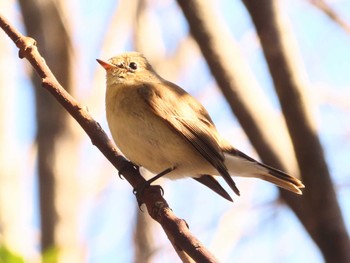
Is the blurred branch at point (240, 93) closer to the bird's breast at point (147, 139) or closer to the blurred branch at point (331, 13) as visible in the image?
the bird's breast at point (147, 139)

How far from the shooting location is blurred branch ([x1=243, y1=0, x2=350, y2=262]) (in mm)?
3217

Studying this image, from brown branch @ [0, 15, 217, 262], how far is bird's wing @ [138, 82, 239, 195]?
2.78ft

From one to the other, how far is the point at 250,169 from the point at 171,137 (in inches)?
19.6

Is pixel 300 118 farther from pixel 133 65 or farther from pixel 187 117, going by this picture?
pixel 133 65

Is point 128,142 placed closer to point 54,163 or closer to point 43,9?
point 54,163

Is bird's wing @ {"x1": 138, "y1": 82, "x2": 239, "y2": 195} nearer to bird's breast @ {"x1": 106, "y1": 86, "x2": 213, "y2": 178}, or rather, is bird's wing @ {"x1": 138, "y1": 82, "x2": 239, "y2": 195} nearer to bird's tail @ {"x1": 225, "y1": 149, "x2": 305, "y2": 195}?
bird's breast @ {"x1": 106, "y1": 86, "x2": 213, "y2": 178}

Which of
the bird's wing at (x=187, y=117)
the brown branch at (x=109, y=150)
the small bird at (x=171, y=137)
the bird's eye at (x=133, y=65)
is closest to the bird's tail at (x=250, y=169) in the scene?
the small bird at (x=171, y=137)

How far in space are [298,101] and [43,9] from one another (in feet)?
7.28

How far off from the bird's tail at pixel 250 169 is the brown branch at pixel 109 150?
103cm

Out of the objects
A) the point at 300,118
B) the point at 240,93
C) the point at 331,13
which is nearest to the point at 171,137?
the point at 240,93

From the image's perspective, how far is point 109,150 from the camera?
8.21 ft

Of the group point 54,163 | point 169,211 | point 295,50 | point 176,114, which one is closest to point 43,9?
point 54,163

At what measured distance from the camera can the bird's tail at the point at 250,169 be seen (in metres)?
3.55

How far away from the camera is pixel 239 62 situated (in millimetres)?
3752
